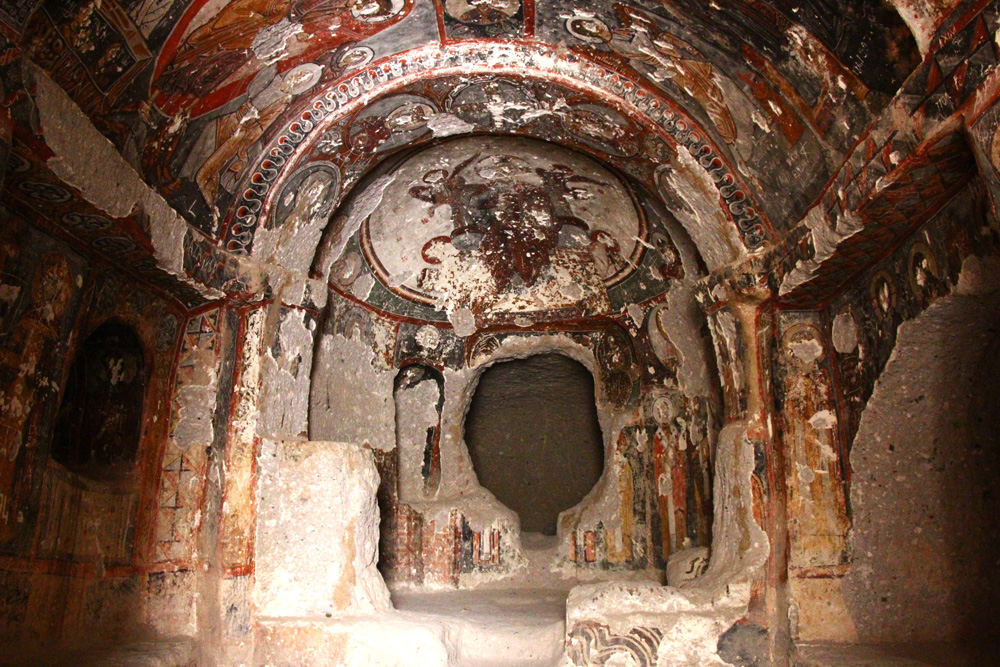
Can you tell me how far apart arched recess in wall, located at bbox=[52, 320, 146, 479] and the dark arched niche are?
14.7ft

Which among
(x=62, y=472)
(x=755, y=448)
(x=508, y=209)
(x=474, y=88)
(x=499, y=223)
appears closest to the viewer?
(x=62, y=472)

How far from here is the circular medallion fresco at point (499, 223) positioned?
7.05 m

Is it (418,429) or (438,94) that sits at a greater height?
(438,94)

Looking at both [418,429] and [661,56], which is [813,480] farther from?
[418,429]

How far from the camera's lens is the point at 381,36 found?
204 inches

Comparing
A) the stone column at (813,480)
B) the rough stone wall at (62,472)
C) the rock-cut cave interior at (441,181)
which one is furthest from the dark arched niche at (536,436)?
the rough stone wall at (62,472)

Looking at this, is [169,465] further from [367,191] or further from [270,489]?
[367,191]

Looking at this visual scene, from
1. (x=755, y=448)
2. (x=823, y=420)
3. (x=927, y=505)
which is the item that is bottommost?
(x=927, y=505)

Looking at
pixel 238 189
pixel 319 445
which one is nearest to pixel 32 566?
pixel 319 445

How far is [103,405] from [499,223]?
13.4 feet

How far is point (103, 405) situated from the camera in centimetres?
528

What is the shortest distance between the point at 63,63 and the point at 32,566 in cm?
271

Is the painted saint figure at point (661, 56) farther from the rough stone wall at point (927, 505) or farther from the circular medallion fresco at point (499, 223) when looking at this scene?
the rough stone wall at point (927, 505)

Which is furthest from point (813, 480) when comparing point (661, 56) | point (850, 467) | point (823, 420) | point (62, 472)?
point (62, 472)
